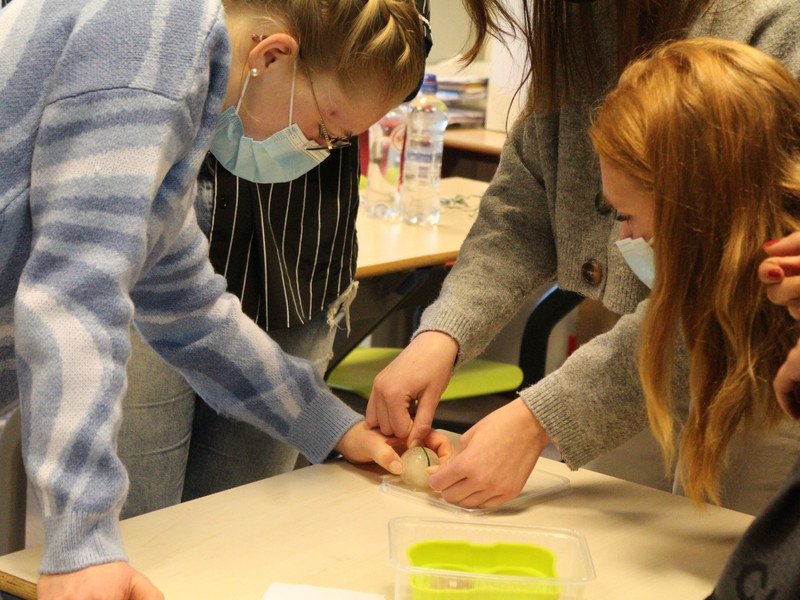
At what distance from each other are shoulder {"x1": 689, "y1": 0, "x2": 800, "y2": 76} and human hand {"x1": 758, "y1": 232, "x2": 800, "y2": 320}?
252 mm

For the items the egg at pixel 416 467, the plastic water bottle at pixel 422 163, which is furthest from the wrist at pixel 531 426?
the plastic water bottle at pixel 422 163

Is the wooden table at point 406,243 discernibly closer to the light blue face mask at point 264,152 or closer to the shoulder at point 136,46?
the light blue face mask at point 264,152

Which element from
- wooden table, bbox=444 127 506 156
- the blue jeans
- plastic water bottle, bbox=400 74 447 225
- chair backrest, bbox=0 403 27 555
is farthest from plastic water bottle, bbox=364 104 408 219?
chair backrest, bbox=0 403 27 555

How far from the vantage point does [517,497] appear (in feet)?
3.84

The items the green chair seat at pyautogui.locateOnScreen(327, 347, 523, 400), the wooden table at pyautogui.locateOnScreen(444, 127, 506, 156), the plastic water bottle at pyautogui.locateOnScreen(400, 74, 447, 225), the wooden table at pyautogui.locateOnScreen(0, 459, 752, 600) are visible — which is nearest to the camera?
the wooden table at pyautogui.locateOnScreen(0, 459, 752, 600)

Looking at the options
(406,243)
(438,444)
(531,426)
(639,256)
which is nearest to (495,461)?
(531,426)

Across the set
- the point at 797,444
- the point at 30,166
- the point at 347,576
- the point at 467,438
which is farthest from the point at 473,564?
the point at 30,166

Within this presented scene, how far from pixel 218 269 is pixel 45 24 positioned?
0.69 meters

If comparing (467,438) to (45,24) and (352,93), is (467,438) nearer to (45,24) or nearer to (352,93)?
(352,93)

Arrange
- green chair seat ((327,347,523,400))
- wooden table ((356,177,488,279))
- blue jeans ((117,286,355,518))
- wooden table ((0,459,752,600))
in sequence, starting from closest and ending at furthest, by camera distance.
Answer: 1. wooden table ((0,459,752,600))
2. blue jeans ((117,286,355,518))
3. wooden table ((356,177,488,279))
4. green chair seat ((327,347,523,400))

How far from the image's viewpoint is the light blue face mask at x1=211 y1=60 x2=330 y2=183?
1.24 meters

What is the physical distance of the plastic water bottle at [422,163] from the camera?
8.27 feet

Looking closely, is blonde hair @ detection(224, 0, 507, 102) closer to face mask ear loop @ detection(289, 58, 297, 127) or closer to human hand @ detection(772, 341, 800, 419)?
face mask ear loop @ detection(289, 58, 297, 127)

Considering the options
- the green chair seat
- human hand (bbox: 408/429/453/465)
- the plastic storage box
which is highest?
the plastic storage box
